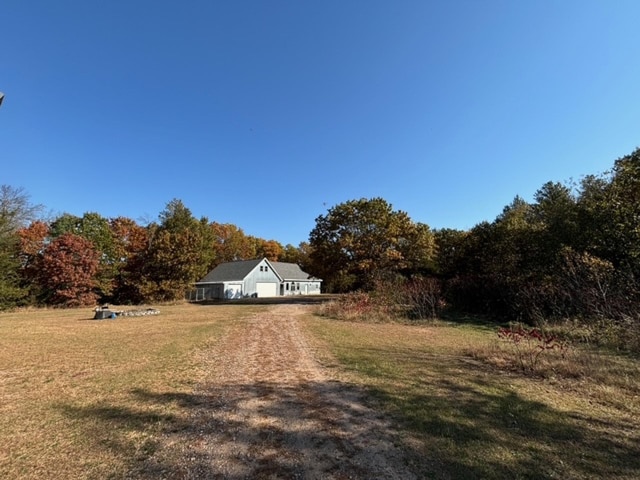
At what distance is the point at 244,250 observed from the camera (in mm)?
58938

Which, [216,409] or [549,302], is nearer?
[216,409]

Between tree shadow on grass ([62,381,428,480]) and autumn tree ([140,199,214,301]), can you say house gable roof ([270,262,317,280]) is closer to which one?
autumn tree ([140,199,214,301])

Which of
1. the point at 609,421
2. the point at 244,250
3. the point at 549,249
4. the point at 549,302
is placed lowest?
the point at 609,421

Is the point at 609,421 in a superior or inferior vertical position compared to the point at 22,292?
inferior

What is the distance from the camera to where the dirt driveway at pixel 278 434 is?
10.6ft

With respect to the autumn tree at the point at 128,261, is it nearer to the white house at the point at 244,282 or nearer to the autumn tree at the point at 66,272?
the autumn tree at the point at 66,272

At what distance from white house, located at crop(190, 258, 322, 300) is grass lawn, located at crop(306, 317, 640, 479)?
30.5 metres

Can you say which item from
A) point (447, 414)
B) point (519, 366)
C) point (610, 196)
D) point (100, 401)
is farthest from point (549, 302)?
point (100, 401)

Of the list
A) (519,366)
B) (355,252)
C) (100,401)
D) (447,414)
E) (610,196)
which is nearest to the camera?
(447,414)

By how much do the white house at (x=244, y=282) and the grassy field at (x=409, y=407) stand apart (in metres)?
29.8

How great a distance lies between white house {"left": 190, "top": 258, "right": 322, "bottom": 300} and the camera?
39250 millimetres

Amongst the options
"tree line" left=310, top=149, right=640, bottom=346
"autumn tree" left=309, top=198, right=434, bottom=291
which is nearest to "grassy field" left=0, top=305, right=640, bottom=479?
"tree line" left=310, top=149, right=640, bottom=346

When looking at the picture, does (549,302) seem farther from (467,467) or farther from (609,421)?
(467,467)

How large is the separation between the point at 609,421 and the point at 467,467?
8.56 ft
